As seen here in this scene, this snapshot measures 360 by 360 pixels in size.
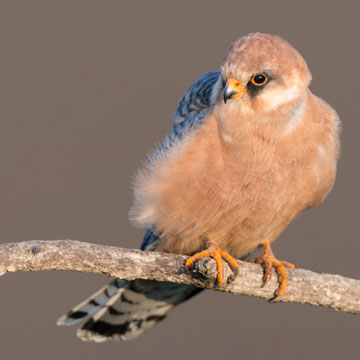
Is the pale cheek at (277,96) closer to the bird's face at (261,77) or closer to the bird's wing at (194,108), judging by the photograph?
the bird's face at (261,77)

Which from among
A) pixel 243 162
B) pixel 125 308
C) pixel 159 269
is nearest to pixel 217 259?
pixel 159 269

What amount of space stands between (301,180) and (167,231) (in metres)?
0.83

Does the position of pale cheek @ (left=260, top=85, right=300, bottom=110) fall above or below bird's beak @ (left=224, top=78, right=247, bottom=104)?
above

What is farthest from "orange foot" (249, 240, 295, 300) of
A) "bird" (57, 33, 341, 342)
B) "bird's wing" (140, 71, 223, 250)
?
"bird's wing" (140, 71, 223, 250)

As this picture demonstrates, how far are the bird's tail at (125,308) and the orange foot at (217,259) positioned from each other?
750 mm

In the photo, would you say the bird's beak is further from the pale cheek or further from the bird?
the pale cheek

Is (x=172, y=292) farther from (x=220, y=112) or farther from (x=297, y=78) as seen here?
(x=297, y=78)

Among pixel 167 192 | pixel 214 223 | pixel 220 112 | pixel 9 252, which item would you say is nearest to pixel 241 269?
pixel 214 223

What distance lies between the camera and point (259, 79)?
3.44 metres

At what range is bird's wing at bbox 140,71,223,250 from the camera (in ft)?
12.3

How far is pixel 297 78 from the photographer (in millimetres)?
3543

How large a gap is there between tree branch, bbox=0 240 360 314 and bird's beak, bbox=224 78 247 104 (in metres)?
0.88

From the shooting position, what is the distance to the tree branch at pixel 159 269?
310cm

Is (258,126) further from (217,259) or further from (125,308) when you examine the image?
(125,308)
